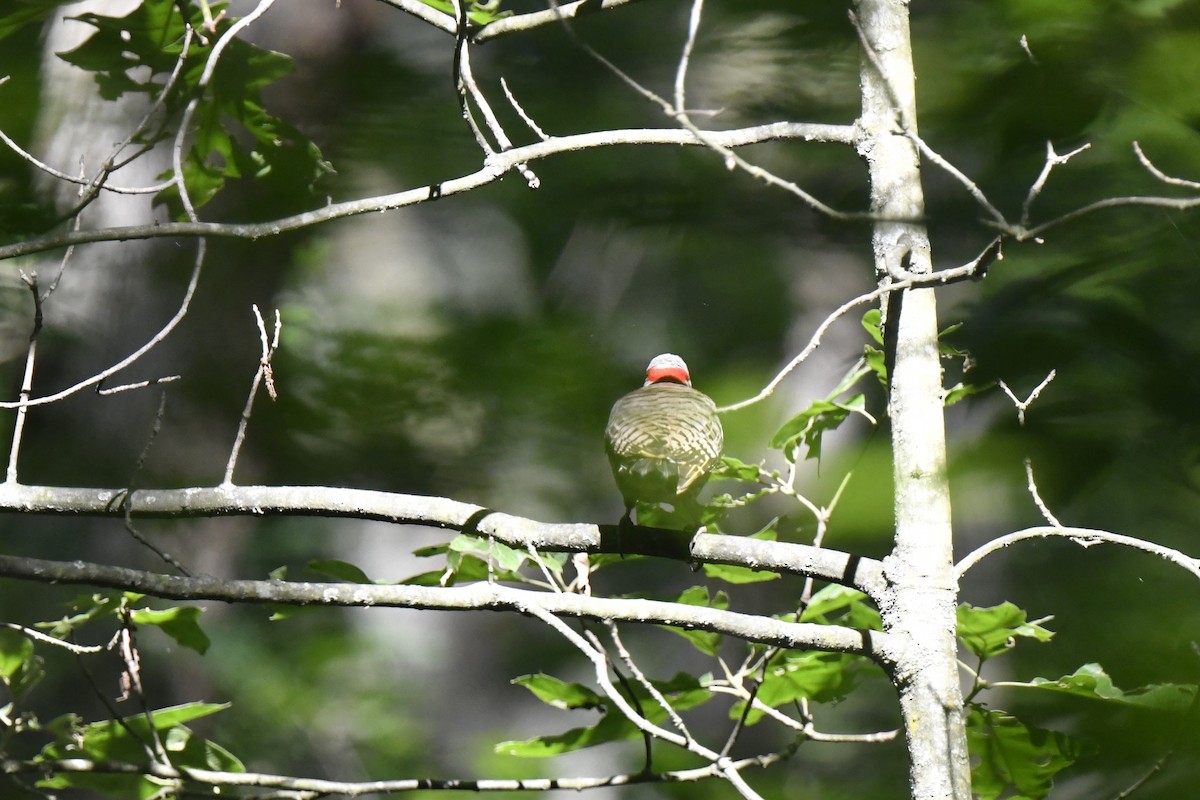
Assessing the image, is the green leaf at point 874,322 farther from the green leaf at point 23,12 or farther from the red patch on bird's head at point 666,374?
the red patch on bird's head at point 666,374

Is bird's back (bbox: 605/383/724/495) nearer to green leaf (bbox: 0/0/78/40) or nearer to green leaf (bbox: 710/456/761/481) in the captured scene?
green leaf (bbox: 710/456/761/481)

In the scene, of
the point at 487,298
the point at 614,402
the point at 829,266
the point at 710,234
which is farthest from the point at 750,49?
the point at 487,298

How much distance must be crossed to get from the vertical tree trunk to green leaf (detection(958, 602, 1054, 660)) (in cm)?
7

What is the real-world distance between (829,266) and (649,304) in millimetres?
525

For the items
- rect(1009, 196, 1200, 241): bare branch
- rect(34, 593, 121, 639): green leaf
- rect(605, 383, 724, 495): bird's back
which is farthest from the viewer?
rect(605, 383, 724, 495): bird's back

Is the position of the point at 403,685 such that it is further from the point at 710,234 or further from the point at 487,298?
the point at 710,234

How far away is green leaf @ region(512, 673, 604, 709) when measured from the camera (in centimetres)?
99

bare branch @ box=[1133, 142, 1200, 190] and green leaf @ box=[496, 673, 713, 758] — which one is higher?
bare branch @ box=[1133, 142, 1200, 190]

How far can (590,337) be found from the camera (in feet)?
4.32

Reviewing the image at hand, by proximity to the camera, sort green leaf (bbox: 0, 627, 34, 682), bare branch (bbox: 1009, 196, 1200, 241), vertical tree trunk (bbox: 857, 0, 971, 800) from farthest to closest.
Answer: green leaf (bbox: 0, 627, 34, 682) < vertical tree trunk (bbox: 857, 0, 971, 800) < bare branch (bbox: 1009, 196, 1200, 241)

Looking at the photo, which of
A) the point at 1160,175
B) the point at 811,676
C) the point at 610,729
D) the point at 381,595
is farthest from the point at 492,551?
the point at 1160,175

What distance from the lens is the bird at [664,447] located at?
1297mm

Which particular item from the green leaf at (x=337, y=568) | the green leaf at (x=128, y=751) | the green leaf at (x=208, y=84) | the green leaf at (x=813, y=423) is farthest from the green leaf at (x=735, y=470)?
the green leaf at (x=128, y=751)

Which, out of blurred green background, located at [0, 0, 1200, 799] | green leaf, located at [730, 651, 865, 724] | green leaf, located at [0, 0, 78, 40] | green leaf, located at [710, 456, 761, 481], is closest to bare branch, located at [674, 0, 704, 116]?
blurred green background, located at [0, 0, 1200, 799]
